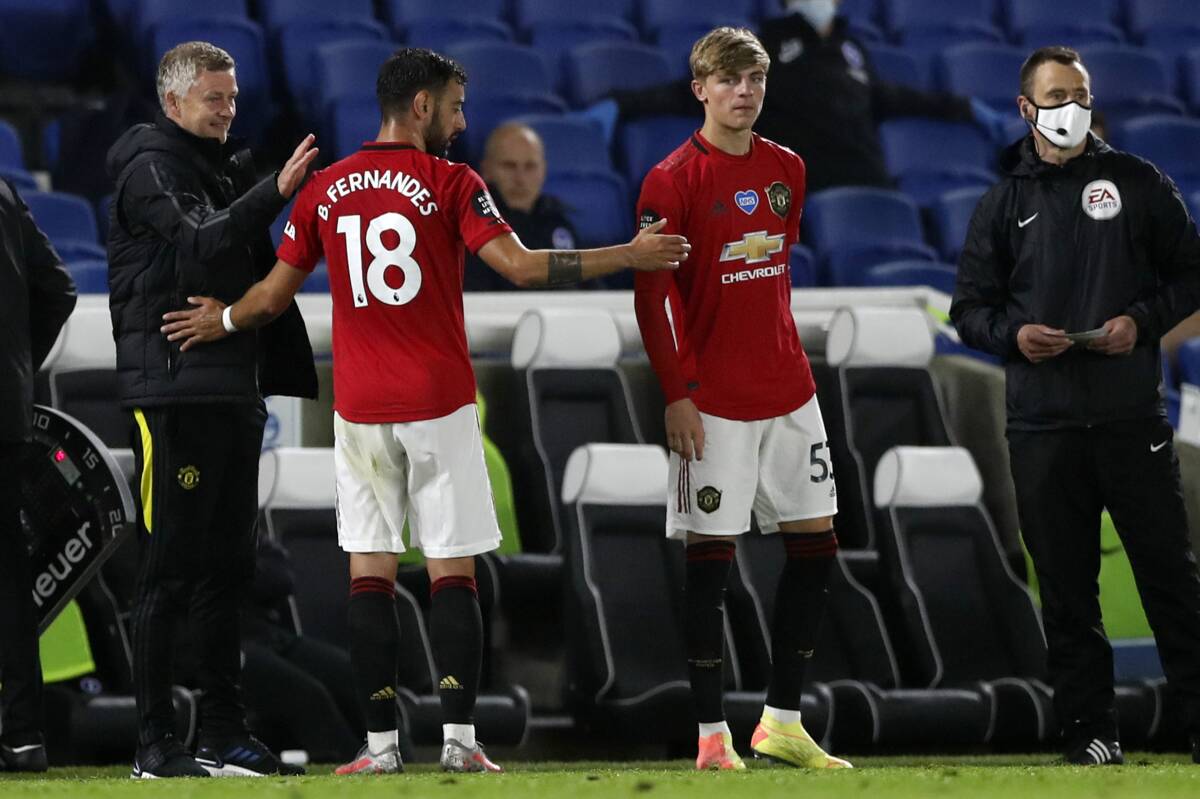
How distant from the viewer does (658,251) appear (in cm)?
460

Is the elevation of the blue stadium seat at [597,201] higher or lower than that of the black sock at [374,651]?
higher

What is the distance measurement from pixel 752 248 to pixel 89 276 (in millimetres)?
3383

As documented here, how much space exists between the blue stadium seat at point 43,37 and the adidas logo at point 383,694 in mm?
5428

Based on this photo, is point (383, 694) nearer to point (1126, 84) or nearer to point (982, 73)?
point (982, 73)

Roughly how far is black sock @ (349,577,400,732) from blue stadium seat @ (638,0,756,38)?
6.35m

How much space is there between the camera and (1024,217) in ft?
16.8

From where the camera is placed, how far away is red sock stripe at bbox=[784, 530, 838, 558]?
5031mm

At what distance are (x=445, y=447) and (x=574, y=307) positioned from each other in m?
3.05

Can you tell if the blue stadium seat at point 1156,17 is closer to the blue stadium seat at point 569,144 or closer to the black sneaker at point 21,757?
the blue stadium seat at point 569,144

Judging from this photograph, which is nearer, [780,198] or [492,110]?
[780,198]

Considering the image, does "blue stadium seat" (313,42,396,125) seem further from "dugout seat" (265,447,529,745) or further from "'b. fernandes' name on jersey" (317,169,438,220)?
"'b. fernandes' name on jersey" (317,169,438,220)

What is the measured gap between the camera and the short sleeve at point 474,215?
179 inches

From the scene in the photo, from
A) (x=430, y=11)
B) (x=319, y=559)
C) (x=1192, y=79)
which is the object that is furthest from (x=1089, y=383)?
(x=1192, y=79)

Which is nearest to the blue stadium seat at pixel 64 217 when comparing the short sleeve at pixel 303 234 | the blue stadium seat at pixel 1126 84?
the short sleeve at pixel 303 234
